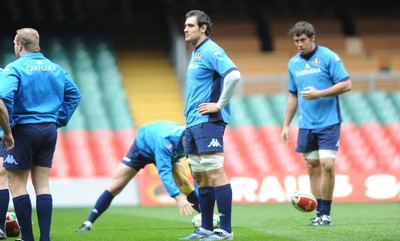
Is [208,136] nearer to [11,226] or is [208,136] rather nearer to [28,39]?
[28,39]

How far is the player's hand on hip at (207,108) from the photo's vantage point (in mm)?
7879

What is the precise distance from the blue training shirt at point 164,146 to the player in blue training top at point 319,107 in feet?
4.89

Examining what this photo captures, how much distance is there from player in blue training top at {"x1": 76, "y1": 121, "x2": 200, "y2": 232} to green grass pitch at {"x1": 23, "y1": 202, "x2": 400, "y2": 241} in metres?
0.31

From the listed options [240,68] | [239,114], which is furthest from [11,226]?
[240,68]

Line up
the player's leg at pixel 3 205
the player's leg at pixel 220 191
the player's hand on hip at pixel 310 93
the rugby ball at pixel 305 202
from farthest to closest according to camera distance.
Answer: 1. the player's hand on hip at pixel 310 93
2. the rugby ball at pixel 305 202
3. the player's leg at pixel 3 205
4. the player's leg at pixel 220 191

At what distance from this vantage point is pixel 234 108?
18.9 meters

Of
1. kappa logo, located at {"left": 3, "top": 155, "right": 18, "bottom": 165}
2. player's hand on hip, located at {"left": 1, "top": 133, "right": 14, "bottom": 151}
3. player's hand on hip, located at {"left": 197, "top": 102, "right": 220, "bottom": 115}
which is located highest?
player's hand on hip, located at {"left": 197, "top": 102, "right": 220, "bottom": 115}

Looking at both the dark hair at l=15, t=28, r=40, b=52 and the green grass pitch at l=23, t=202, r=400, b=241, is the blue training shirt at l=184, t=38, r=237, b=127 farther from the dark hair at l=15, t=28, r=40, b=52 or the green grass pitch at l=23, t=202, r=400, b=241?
the dark hair at l=15, t=28, r=40, b=52

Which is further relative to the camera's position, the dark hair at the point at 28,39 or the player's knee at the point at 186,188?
the player's knee at the point at 186,188

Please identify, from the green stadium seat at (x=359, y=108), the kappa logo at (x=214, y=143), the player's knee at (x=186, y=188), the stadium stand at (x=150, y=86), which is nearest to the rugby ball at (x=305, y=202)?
the player's knee at (x=186, y=188)

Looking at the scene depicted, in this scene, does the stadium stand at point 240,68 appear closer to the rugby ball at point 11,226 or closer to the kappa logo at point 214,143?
the rugby ball at point 11,226

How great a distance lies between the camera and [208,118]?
796 cm

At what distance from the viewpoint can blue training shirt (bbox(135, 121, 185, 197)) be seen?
909 centimetres

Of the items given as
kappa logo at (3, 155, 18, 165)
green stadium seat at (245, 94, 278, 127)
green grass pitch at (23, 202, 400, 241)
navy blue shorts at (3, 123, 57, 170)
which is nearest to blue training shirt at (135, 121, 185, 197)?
green grass pitch at (23, 202, 400, 241)
